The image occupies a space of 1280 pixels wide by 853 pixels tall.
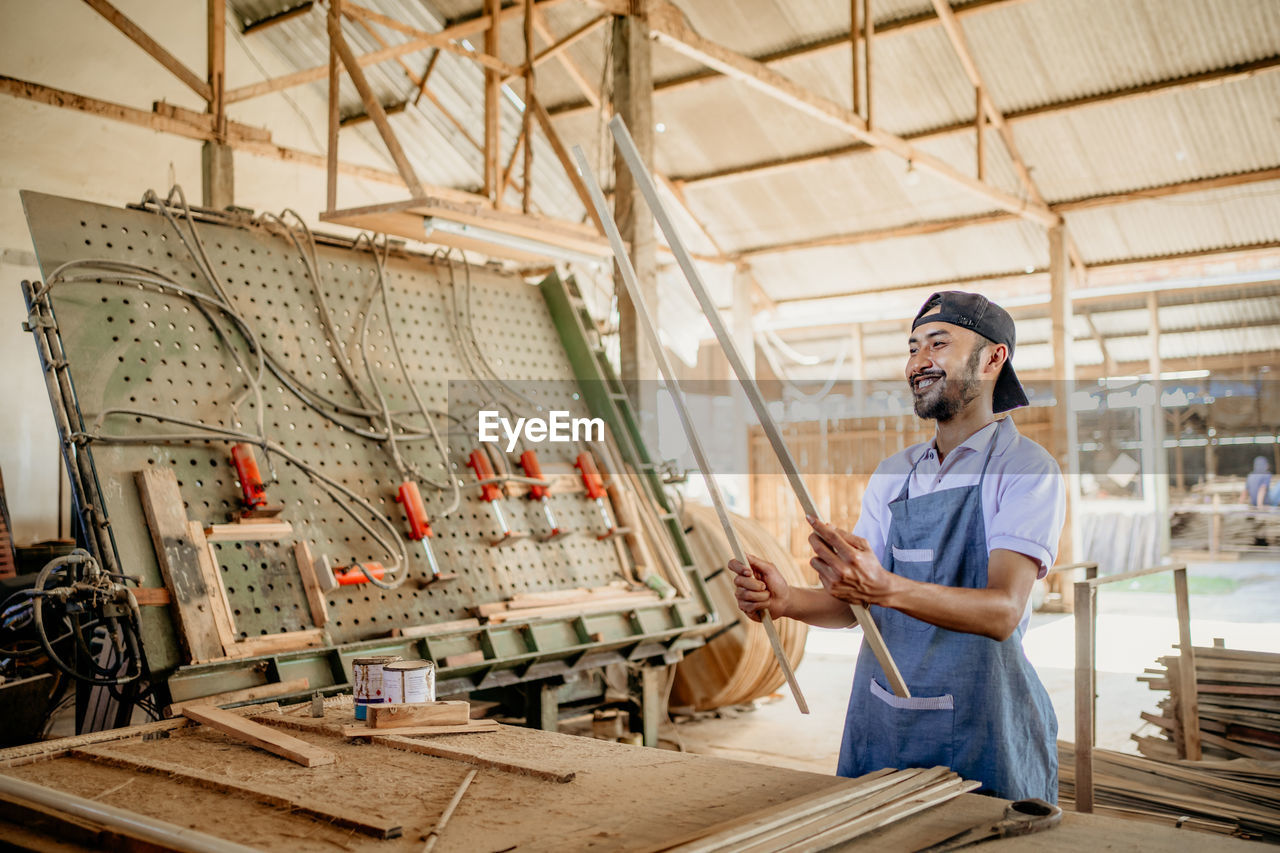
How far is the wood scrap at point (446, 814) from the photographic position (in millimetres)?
1613

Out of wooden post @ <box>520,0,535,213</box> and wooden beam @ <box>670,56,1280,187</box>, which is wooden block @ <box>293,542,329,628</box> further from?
wooden beam @ <box>670,56,1280,187</box>

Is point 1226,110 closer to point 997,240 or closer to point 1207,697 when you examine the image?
point 997,240

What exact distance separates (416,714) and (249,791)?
1.97 ft

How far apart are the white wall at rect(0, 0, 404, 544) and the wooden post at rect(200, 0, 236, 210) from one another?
1.98m

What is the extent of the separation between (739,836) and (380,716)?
1168 mm

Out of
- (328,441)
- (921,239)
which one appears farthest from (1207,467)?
(328,441)

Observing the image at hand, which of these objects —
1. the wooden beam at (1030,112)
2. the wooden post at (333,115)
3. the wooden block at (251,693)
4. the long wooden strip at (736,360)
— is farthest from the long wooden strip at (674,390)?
the wooden beam at (1030,112)

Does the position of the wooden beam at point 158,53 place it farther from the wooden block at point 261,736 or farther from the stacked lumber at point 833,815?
the stacked lumber at point 833,815

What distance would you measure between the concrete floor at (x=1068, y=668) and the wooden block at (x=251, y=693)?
9.07ft

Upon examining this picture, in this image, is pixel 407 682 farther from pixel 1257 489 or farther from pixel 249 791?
pixel 1257 489

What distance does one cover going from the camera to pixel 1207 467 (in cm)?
1722

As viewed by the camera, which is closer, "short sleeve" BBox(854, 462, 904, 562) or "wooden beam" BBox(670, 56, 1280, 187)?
"short sleeve" BBox(854, 462, 904, 562)

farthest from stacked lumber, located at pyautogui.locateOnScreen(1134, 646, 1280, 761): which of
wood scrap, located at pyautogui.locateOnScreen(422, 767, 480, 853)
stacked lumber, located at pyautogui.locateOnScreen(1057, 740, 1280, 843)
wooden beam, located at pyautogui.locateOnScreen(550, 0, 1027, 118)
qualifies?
wooden beam, located at pyautogui.locateOnScreen(550, 0, 1027, 118)

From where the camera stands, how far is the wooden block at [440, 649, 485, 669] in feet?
12.8
